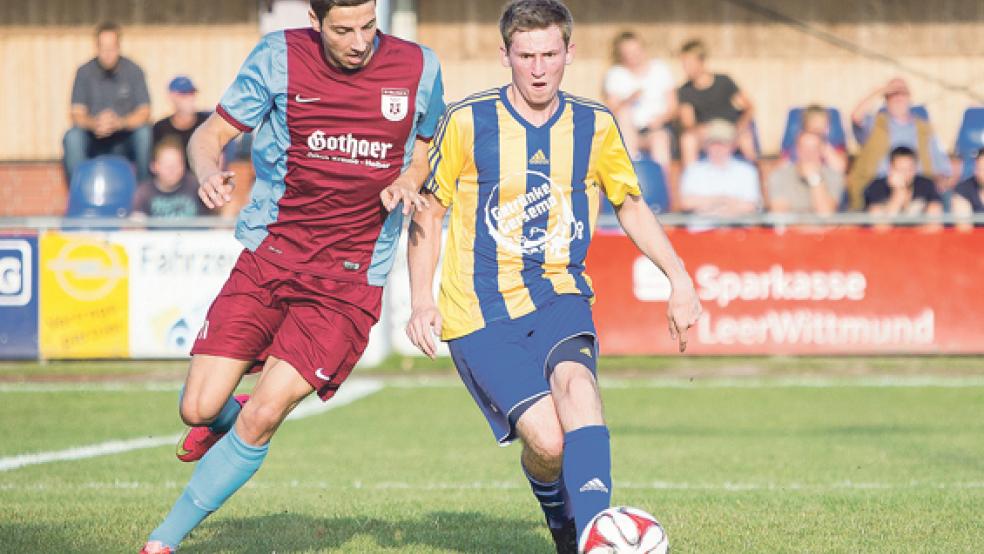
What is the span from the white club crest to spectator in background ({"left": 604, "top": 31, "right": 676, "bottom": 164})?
10728 millimetres

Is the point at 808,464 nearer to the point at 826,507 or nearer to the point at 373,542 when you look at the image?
the point at 826,507

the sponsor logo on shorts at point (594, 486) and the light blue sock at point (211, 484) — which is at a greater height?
the sponsor logo on shorts at point (594, 486)

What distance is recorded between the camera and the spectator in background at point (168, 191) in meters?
15.6

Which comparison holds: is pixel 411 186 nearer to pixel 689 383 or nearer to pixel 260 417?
pixel 260 417

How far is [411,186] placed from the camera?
18.9 ft

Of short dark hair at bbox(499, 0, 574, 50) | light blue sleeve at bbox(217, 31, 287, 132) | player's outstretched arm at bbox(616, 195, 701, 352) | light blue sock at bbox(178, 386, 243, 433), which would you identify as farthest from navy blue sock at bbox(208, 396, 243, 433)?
short dark hair at bbox(499, 0, 574, 50)

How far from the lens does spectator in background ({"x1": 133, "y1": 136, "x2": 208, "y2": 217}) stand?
51.3 feet

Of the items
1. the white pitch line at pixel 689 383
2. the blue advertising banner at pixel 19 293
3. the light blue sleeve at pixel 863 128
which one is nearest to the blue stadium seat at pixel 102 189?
the blue advertising banner at pixel 19 293

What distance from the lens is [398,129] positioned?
6.23 m

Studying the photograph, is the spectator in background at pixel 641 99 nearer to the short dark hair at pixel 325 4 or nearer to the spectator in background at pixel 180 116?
the spectator in background at pixel 180 116

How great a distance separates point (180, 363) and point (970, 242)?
7657 mm

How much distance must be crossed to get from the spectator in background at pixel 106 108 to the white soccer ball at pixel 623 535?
12.4 metres

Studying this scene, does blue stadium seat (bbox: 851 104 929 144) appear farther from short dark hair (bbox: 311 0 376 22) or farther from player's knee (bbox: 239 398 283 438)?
player's knee (bbox: 239 398 283 438)

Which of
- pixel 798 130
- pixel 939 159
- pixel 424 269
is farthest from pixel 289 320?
pixel 798 130
